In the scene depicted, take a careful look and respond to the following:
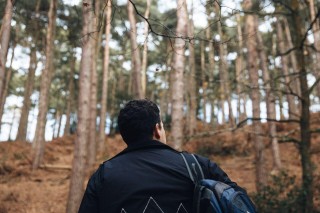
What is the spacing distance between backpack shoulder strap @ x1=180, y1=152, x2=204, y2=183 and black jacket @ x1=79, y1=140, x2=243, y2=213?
0.02m

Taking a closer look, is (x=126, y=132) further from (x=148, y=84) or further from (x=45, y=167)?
(x=148, y=84)

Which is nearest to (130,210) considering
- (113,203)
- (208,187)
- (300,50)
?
(113,203)

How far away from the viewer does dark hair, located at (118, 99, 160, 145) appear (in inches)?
78.2

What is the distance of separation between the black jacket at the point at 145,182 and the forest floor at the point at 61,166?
605 cm

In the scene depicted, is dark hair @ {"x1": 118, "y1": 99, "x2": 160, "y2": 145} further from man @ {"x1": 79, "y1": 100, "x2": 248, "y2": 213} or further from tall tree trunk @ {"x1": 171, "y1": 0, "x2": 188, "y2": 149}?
tall tree trunk @ {"x1": 171, "y1": 0, "x2": 188, "y2": 149}

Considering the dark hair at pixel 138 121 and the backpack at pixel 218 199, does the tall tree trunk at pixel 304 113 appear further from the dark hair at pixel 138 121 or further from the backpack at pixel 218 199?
the backpack at pixel 218 199

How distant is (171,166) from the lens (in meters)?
1.86

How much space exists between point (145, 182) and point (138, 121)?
0.34 meters

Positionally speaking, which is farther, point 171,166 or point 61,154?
point 61,154

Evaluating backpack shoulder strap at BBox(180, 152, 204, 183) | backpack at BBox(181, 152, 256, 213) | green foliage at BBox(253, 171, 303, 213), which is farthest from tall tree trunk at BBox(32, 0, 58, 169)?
backpack at BBox(181, 152, 256, 213)

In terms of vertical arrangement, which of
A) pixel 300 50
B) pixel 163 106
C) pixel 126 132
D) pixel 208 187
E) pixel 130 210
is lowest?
Answer: pixel 130 210

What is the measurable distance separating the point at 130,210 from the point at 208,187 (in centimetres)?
40

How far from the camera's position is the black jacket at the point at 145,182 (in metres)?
1.79

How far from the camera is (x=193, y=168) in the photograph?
1.88 metres
